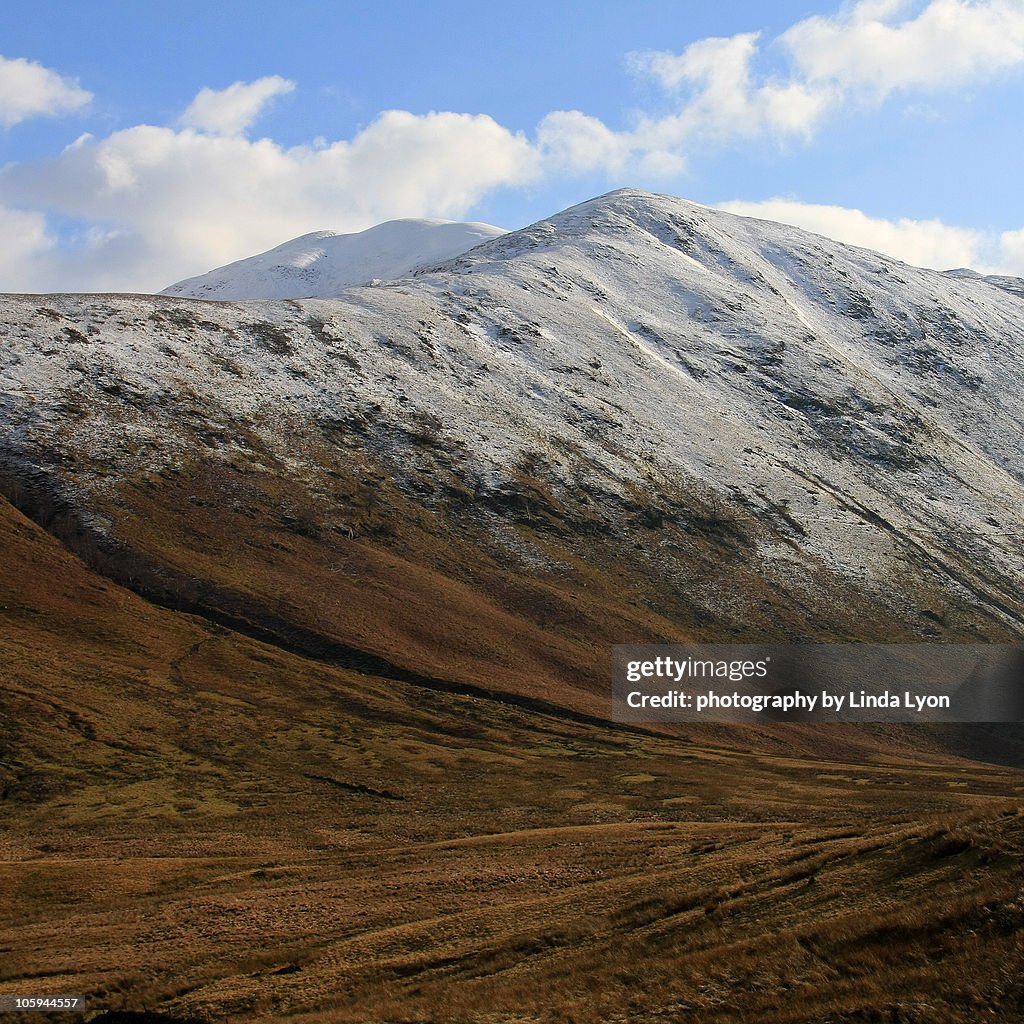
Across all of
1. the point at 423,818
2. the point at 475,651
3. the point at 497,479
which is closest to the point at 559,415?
the point at 497,479

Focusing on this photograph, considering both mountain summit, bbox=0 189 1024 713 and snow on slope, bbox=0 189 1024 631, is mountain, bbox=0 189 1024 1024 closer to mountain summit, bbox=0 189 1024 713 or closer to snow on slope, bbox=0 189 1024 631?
mountain summit, bbox=0 189 1024 713

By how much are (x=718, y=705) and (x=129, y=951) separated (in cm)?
7759

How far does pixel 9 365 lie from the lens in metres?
122

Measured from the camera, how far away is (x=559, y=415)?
5920 inches

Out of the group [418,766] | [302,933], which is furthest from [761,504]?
[302,933]

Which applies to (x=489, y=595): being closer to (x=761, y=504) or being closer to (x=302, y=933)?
(x=761, y=504)

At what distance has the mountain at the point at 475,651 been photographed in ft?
79.4

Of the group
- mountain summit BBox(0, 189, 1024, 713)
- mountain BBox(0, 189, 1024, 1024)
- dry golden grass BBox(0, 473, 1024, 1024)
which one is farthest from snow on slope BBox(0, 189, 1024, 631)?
dry golden grass BBox(0, 473, 1024, 1024)

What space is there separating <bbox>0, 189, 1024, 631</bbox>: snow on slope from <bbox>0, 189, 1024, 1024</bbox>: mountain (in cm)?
79

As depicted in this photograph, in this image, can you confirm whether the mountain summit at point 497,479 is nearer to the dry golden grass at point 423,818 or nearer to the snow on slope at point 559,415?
the snow on slope at point 559,415

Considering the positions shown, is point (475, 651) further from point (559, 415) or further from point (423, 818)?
point (559, 415)

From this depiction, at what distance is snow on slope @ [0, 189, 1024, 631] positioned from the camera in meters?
124

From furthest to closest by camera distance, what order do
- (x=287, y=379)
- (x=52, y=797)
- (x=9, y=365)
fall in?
(x=287, y=379)
(x=9, y=365)
(x=52, y=797)

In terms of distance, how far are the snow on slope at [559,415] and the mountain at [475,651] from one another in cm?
79
